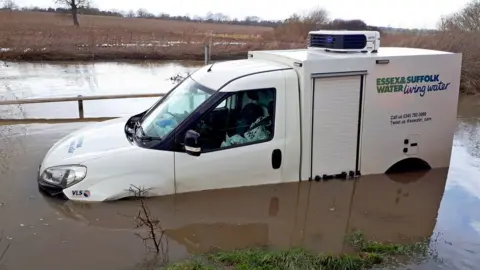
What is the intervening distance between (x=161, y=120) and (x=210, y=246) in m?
2.07

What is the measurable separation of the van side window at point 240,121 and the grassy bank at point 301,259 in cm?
175

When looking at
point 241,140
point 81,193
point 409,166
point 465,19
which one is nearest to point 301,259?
point 241,140

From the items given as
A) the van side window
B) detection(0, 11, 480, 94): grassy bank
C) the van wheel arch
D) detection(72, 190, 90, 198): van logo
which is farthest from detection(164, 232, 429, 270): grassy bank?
detection(0, 11, 480, 94): grassy bank

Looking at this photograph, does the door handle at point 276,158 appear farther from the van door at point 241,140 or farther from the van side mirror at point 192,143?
the van side mirror at point 192,143

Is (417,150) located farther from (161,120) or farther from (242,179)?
(161,120)

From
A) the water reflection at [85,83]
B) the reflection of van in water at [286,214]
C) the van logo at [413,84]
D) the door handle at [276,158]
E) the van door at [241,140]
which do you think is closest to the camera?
the reflection of van in water at [286,214]

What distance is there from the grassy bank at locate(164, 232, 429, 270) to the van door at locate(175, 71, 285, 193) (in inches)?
58.7

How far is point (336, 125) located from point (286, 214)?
1.56 metres

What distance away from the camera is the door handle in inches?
244

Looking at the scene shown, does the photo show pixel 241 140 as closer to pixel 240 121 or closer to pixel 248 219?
pixel 240 121

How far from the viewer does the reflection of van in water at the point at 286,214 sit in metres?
5.17

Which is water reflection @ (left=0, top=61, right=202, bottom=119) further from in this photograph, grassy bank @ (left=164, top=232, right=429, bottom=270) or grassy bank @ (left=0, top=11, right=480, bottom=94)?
grassy bank @ (left=164, top=232, right=429, bottom=270)

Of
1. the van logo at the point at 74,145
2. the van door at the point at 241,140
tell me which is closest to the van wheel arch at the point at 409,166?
the van door at the point at 241,140

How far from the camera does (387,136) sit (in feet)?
22.6
